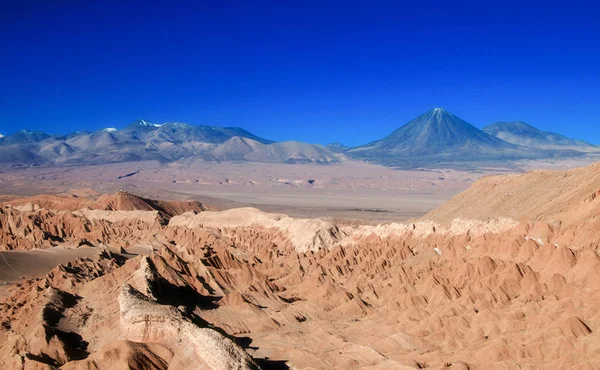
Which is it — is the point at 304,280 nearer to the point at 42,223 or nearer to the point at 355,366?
the point at 355,366

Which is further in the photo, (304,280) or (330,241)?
(330,241)

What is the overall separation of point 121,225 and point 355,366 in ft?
234

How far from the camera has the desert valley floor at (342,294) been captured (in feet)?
95.6

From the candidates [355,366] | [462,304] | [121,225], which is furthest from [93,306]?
[121,225]

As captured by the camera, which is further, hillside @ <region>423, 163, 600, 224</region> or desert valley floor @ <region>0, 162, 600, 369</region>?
hillside @ <region>423, 163, 600, 224</region>

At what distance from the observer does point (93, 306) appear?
3953 centimetres

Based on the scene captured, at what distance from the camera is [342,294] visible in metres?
48.2

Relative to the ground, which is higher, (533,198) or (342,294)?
(533,198)

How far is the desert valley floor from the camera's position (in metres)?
29.1

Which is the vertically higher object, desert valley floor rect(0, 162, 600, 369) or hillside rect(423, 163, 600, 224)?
hillside rect(423, 163, 600, 224)

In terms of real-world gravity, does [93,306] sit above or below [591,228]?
below

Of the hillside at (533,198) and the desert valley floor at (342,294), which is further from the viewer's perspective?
the hillside at (533,198)

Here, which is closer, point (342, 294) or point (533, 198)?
point (342, 294)

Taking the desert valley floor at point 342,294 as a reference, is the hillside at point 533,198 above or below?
above
